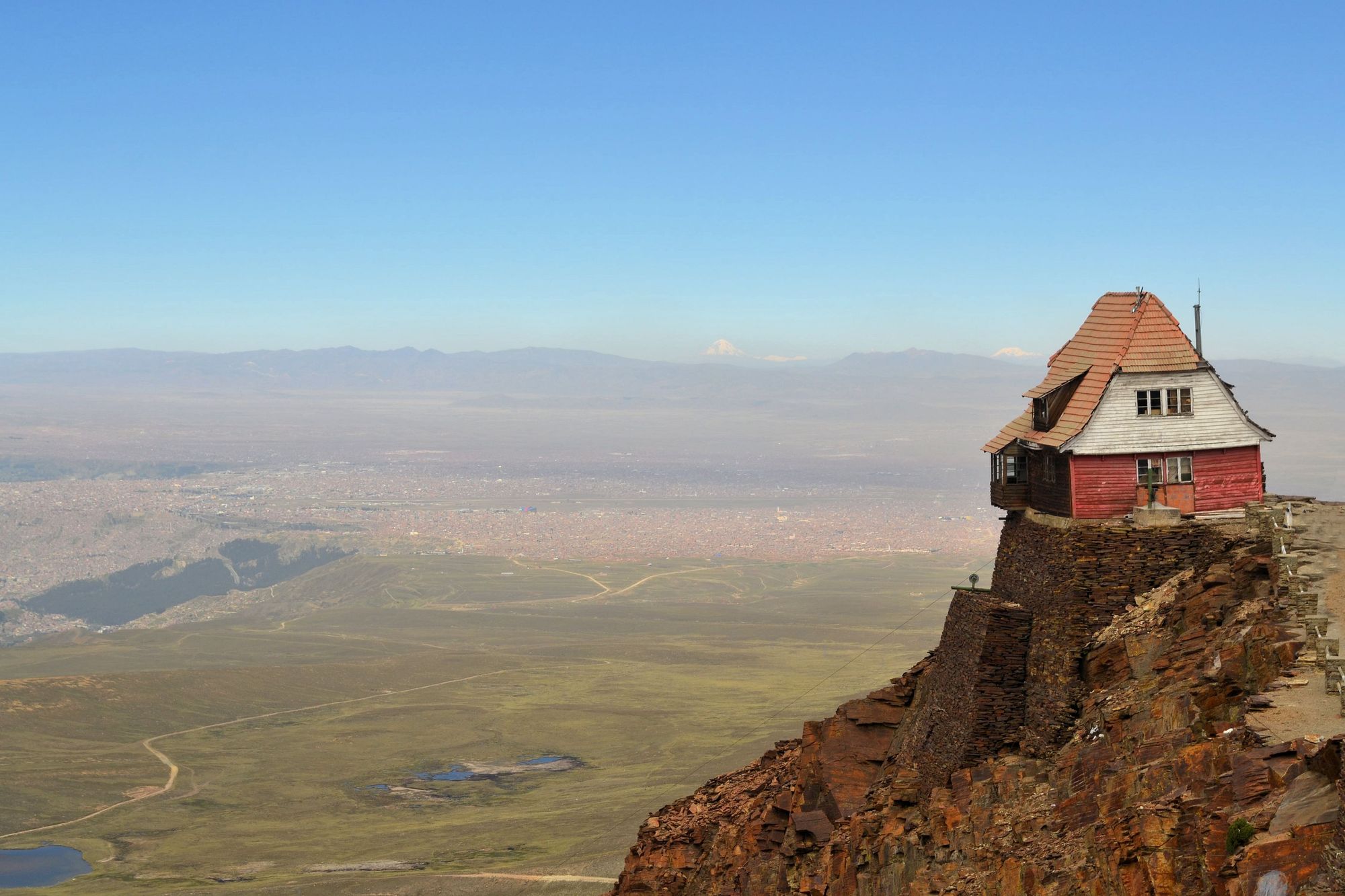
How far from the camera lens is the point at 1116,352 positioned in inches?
845

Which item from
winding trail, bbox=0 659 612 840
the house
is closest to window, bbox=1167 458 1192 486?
the house

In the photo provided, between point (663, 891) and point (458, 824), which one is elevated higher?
point (663, 891)

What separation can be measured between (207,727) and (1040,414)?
93221mm

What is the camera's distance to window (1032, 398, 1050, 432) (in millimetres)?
22594

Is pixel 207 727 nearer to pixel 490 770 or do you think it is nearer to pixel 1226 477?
pixel 490 770

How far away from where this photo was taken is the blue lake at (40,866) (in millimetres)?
69750

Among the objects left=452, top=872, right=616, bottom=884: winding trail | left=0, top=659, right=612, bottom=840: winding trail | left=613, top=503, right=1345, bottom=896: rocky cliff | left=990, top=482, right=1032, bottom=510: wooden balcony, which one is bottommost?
left=0, top=659, right=612, bottom=840: winding trail

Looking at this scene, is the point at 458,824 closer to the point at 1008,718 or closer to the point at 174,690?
the point at 174,690

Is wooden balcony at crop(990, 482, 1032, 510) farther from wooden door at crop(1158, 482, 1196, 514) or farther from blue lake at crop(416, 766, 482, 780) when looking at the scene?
blue lake at crop(416, 766, 482, 780)

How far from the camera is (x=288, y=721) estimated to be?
10625 cm

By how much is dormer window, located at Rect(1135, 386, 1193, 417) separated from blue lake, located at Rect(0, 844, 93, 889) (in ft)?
204

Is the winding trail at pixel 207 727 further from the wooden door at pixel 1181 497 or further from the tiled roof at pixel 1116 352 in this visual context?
the wooden door at pixel 1181 497

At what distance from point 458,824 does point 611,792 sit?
8784 mm

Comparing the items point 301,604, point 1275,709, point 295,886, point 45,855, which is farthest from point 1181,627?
point 301,604
